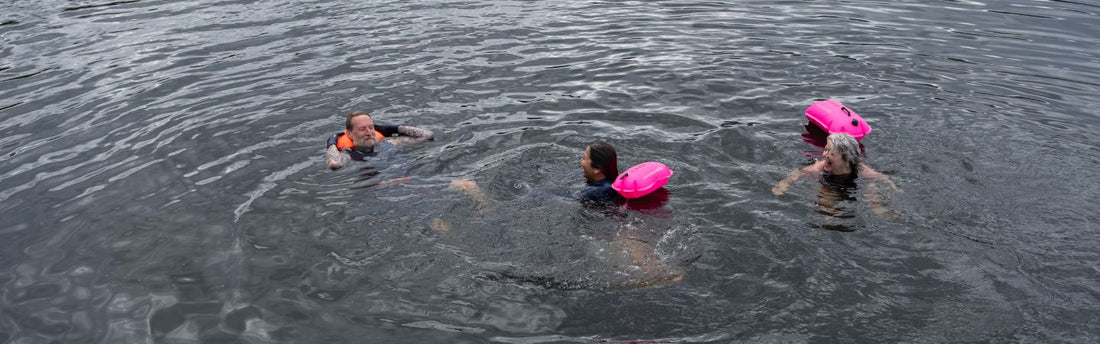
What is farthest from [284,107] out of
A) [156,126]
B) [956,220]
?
[956,220]

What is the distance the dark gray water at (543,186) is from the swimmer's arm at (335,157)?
0.78 feet

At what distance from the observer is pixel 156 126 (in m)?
11.1

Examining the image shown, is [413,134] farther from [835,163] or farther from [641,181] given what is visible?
[835,163]

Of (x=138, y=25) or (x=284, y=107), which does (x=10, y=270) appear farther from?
(x=138, y=25)

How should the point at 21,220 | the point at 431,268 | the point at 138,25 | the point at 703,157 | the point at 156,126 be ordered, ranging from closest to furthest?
1. the point at 431,268
2. the point at 21,220
3. the point at 703,157
4. the point at 156,126
5. the point at 138,25

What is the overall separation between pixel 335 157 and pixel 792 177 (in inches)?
208

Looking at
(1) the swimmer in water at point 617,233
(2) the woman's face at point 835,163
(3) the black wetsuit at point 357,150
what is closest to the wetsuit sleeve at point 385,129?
(3) the black wetsuit at point 357,150

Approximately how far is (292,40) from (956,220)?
1223 centimetres

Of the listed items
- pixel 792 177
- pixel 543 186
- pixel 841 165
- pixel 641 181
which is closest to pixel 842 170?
pixel 841 165

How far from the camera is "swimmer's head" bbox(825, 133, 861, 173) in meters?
8.49

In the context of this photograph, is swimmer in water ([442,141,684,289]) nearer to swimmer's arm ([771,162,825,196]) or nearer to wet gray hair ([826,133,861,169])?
swimmer's arm ([771,162,825,196])

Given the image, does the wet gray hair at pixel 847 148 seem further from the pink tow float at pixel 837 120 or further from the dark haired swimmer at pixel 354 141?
the dark haired swimmer at pixel 354 141

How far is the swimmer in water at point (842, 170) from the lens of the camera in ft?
27.8

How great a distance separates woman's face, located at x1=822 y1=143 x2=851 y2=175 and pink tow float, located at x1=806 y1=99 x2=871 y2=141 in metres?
0.87
